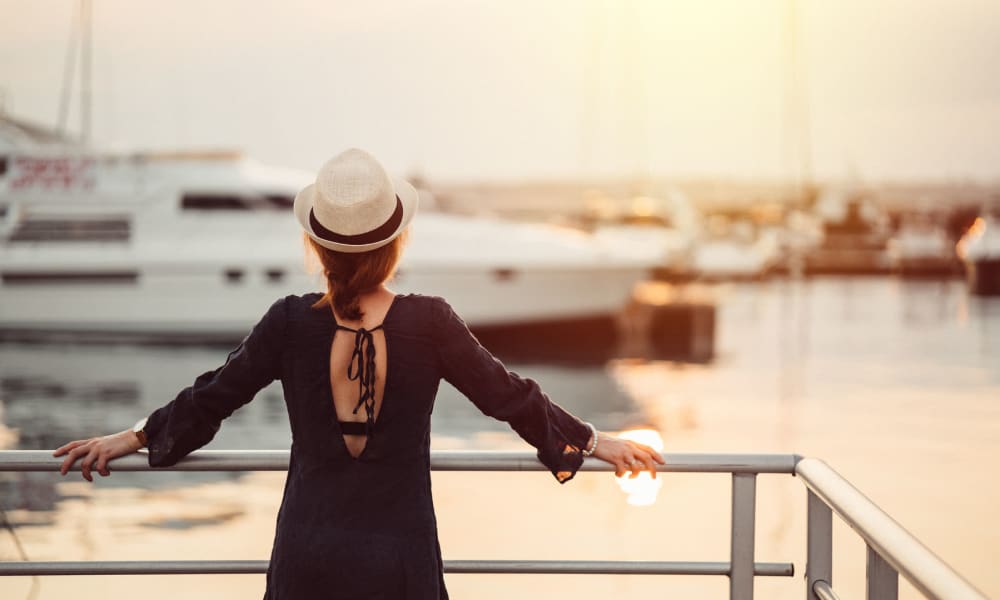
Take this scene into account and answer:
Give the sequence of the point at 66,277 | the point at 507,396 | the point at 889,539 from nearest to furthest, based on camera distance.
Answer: the point at 889,539
the point at 507,396
the point at 66,277

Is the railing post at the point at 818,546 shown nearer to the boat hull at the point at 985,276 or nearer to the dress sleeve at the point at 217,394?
the dress sleeve at the point at 217,394

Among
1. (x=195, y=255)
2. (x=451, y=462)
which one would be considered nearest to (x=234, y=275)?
(x=195, y=255)

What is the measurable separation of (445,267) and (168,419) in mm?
21025

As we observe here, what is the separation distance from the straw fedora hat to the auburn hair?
23 millimetres

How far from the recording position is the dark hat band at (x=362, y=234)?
2.18 metres

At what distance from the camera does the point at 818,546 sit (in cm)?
242

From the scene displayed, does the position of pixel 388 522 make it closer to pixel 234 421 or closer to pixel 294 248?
pixel 234 421

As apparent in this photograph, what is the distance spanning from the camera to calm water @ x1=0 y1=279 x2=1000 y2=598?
845 cm

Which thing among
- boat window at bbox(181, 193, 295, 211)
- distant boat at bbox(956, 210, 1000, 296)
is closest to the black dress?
boat window at bbox(181, 193, 295, 211)

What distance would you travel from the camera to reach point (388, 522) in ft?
7.10

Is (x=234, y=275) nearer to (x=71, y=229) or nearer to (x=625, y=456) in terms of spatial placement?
(x=71, y=229)

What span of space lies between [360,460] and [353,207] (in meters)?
0.48

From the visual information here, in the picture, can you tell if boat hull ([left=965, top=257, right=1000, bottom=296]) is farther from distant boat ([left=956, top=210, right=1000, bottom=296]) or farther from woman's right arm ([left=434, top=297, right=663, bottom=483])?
woman's right arm ([left=434, top=297, right=663, bottom=483])

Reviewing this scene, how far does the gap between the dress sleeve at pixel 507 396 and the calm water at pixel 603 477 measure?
5315 millimetres
